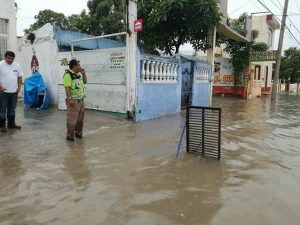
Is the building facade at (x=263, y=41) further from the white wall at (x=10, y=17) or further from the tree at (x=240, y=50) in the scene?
the white wall at (x=10, y=17)

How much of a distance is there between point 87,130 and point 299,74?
35.9 m

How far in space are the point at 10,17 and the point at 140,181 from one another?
31.2ft

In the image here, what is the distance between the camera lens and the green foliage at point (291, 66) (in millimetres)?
37688

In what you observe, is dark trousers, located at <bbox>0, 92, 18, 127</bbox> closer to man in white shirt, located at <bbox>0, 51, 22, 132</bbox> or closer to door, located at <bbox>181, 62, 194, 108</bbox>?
man in white shirt, located at <bbox>0, 51, 22, 132</bbox>

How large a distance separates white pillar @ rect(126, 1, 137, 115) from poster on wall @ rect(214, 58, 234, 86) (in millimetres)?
13954

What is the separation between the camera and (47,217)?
10.6ft

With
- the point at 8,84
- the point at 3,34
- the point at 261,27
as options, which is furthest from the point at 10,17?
the point at 261,27

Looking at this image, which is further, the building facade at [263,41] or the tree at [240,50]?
the building facade at [263,41]

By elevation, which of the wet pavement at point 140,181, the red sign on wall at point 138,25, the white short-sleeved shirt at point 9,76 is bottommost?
the wet pavement at point 140,181

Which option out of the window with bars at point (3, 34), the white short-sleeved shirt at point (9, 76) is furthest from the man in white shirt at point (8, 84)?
the window with bars at point (3, 34)

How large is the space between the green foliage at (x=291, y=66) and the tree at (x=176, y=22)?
91.5 feet

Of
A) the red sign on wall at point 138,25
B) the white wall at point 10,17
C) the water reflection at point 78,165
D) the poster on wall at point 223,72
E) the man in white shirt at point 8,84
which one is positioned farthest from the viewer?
the poster on wall at point 223,72

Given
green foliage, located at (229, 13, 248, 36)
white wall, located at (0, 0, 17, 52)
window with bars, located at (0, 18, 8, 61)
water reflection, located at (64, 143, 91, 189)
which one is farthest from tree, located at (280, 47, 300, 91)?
water reflection, located at (64, 143, 91, 189)

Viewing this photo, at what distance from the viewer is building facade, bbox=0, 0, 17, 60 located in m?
11.4
